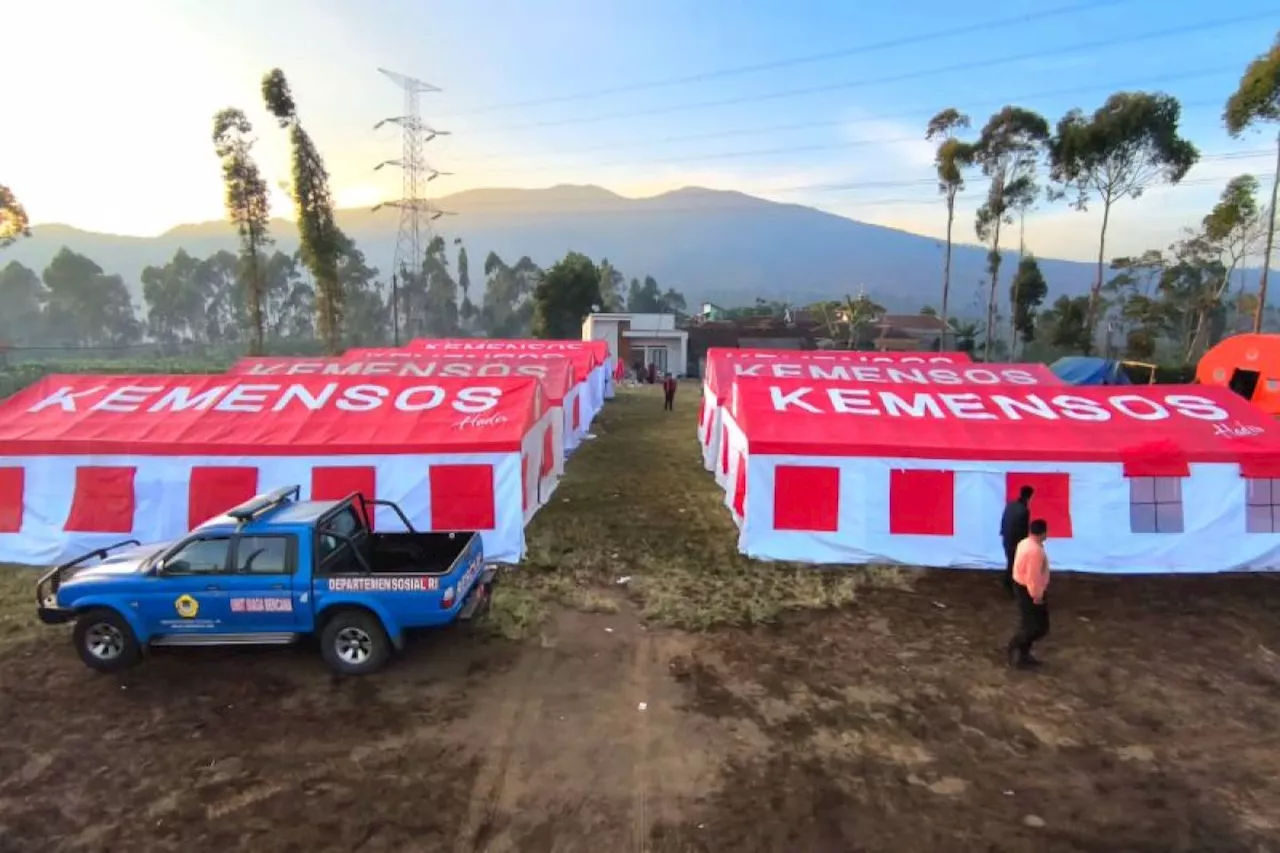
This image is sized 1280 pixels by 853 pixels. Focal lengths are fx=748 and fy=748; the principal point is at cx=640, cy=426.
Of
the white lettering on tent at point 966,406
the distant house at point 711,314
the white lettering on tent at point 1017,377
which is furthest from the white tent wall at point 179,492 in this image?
the distant house at point 711,314

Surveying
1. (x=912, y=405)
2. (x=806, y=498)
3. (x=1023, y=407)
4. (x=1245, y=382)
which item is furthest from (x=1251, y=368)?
(x=806, y=498)

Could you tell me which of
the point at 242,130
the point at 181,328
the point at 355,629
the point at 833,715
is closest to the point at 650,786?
the point at 833,715

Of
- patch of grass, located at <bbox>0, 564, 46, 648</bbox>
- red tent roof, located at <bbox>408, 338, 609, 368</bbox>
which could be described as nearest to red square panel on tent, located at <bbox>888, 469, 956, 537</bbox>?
patch of grass, located at <bbox>0, 564, 46, 648</bbox>

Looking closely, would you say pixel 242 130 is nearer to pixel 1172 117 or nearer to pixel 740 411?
pixel 740 411

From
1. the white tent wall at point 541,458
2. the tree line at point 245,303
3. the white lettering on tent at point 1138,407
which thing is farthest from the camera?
the tree line at point 245,303

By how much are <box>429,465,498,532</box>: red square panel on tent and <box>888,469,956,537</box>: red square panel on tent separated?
6.54m

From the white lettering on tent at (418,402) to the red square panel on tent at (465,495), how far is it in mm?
1563

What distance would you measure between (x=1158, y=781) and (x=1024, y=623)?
2.13 meters

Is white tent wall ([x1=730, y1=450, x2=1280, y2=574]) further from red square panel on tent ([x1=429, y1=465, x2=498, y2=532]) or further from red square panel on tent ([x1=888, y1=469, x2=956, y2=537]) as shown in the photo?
red square panel on tent ([x1=429, y1=465, x2=498, y2=532])

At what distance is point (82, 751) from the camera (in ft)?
22.6

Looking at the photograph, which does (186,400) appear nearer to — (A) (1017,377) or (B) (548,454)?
(B) (548,454)

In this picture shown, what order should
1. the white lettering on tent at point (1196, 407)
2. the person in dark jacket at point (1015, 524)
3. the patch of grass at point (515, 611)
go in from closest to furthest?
the patch of grass at point (515, 611) < the person in dark jacket at point (1015, 524) < the white lettering on tent at point (1196, 407)

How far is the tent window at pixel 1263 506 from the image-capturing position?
12.0 metres

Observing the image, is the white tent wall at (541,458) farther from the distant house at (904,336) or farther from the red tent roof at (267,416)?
the distant house at (904,336)
